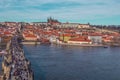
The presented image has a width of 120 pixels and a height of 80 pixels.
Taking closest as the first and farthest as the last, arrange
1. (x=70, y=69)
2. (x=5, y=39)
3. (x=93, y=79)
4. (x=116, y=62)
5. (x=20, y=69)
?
1. (x=20, y=69)
2. (x=93, y=79)
3. (x=70, y=69)
4. (x=116, y=62)
5. (x=5, y=39)

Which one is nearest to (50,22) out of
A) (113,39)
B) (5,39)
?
(113,39)

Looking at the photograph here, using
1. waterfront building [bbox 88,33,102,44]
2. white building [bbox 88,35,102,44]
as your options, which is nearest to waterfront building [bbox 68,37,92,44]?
waterfront building [bbox 88,33,102,44]

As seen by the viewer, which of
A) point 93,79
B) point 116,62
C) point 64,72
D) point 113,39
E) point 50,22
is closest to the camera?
point 93,79

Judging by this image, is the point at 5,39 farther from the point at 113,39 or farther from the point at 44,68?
the point at 44,68

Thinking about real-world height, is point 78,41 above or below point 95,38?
below

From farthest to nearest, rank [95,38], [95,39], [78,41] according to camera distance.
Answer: [95,38] → [95,39] → [78,41]

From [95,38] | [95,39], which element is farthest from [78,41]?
[95,38]

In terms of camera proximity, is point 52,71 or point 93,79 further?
point 52,71

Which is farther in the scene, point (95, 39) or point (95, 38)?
point (95, 38)

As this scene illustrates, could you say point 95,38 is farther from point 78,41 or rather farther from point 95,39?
point 78,41

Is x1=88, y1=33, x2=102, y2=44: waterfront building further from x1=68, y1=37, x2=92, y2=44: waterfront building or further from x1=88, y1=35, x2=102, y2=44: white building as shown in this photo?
x1=68, y1=37, x2=92, y2=44: waterfront building

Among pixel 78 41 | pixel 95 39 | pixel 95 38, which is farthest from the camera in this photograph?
pixel 95 38
